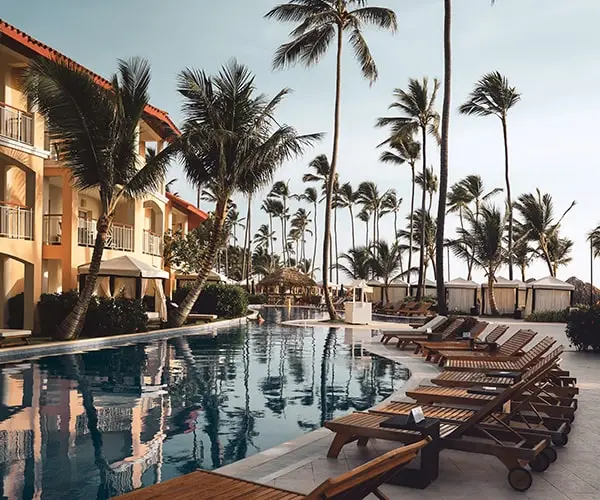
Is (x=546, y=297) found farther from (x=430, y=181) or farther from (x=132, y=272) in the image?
(x=132, y=272)

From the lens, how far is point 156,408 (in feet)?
28.4

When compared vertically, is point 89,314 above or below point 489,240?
below

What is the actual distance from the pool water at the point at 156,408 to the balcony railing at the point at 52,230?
21.3 ft

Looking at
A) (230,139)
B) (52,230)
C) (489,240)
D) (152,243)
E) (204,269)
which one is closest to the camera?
(52,230)

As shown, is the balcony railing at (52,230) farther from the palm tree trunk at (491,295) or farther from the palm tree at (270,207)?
the palm tree at (270,207)

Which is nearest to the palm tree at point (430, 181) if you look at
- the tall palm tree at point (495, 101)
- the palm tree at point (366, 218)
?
the tall palm tree at point (495, 101)

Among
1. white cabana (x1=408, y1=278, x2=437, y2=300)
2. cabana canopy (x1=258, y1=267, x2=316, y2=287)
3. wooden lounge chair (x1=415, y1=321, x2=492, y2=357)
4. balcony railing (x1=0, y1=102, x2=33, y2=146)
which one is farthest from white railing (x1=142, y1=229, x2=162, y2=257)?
white cabana (x1=408, y1=278, x2=437, y2=300)

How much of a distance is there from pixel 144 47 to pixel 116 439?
15126 mm

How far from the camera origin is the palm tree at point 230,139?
856 inches

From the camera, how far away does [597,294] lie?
4344 cm

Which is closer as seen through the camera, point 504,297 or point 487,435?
point 487,435

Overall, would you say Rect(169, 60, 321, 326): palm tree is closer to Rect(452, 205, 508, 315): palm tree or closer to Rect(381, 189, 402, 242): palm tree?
Rect(452, 205, 508, 315): palm tree

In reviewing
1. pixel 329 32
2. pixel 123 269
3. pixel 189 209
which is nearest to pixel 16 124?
pixel 123 269

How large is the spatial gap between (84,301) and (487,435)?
13.9 meters
